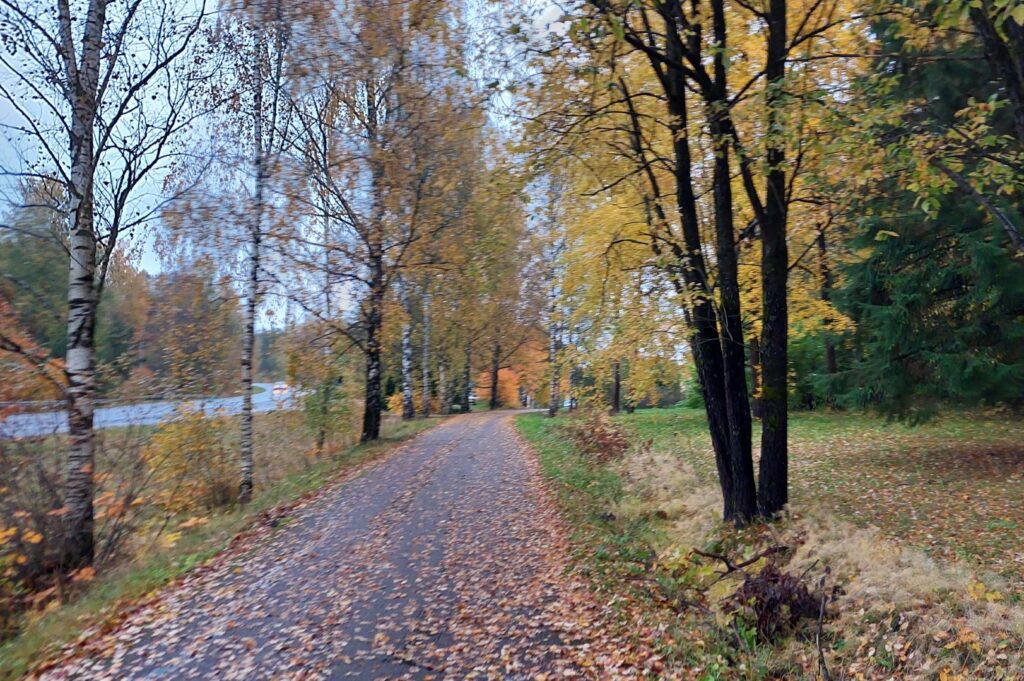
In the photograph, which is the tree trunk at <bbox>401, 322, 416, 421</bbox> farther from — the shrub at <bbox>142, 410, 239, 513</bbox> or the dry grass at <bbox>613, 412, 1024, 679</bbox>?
the dry grass at <bbox>613, 412, 1024, 679</bbox>

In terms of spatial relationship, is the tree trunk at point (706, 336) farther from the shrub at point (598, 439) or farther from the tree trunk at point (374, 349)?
the tree trunk at point (374, 349)

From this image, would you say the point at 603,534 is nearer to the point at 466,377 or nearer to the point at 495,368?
the point at 466,377

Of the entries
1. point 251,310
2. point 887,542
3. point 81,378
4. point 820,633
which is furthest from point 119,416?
point 887,542

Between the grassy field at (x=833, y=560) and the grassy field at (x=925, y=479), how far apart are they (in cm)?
5

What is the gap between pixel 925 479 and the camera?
11227 millimetres

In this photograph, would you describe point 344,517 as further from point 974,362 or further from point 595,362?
point 974,362

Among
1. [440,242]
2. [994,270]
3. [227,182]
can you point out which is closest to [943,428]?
[994,270]

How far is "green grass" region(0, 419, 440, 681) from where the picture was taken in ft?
16.9

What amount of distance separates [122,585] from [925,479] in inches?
502

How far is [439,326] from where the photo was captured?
31578 mm

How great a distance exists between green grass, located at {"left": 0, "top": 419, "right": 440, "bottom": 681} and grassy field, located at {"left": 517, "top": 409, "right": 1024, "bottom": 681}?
4.70m

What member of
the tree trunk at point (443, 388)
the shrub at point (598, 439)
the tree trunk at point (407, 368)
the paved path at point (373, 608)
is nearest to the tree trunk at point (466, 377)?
the tree trunk at point (443, 388)

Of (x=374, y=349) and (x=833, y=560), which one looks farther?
(x=374, y=349)

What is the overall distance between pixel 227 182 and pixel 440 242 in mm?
6078
